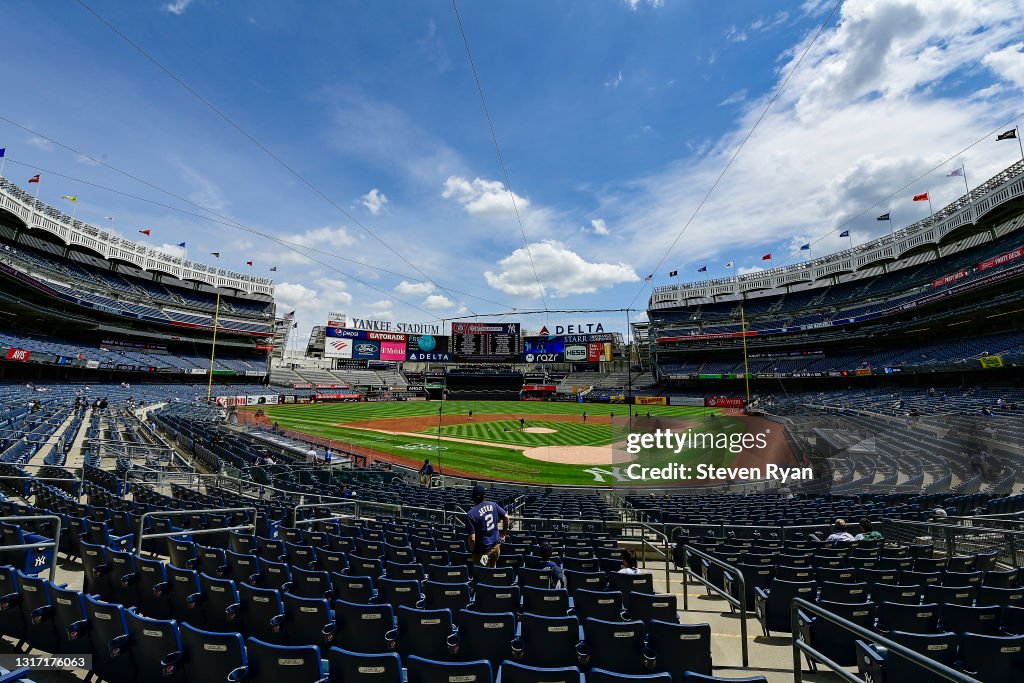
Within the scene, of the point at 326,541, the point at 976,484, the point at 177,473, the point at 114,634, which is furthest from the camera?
the point at 976,484

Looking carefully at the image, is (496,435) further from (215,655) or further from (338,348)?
(338,348)

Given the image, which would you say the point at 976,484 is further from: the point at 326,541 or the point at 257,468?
the point at 257,468

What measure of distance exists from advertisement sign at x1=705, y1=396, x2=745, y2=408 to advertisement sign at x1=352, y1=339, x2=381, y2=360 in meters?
61.2

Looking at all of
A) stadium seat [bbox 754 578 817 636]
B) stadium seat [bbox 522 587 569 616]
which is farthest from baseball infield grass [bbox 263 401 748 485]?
stadium seat [bbox 754 578 817 636]

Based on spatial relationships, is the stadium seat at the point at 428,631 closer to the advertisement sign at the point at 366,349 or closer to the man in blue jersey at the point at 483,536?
the man in blue jersey at the point at 483,536

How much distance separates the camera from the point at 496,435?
38969mm

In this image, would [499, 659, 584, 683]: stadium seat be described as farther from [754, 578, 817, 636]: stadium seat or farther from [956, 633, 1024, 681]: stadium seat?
[754, 578, 817, 636]: stadium seat

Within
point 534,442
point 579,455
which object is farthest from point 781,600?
point 534,442

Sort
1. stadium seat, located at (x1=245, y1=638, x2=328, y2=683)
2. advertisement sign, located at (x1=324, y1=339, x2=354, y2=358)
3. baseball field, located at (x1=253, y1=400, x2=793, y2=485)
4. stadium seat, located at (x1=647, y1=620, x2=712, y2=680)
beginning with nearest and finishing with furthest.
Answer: stadium seat, located at (x1=245, y1=638, x2=328, y2=683) < stadium seat, located at (x1=647, y1=620, x2=712, y2=680) < baseball field, located at (x1=253, y1=400, x2=793, y2=485) < advertisement sign, located at (x1=324, y1=339, x2=354, y2=358)

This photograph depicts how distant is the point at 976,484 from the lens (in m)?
17.6

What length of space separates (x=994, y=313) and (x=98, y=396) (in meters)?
87.7

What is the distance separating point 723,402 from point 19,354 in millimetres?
81901

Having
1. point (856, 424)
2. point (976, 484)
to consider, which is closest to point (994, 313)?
point (856, 424)

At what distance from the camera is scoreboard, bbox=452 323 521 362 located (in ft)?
307
